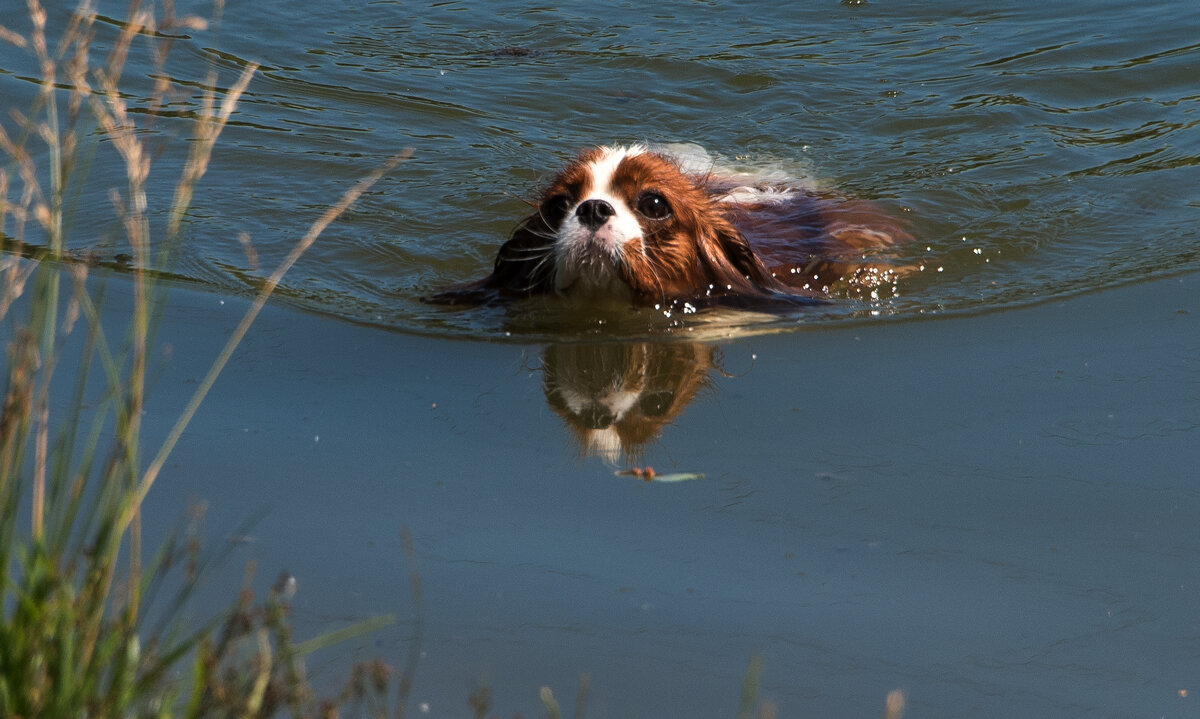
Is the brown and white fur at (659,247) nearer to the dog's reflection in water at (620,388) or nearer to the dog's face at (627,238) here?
the dog's face at (627,238)

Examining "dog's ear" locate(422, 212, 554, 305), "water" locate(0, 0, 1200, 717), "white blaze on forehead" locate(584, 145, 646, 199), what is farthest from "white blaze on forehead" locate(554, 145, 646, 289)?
"water" locate(0, 0, 1200, 717)

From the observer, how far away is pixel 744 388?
437 centimetres

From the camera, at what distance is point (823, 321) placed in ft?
16.7

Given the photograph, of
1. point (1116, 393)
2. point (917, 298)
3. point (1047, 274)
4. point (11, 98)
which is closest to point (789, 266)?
point (917, 298)

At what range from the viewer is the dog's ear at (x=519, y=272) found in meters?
5.18

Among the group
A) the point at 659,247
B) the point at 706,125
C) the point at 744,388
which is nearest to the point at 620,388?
the point at 744,388

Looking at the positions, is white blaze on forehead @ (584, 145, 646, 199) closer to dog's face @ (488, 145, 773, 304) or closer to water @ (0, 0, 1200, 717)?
dog's face @ (488, 145, 773, 304)

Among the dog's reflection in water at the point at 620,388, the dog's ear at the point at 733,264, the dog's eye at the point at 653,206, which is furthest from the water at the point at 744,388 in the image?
the dog's eye at the point at 653,206

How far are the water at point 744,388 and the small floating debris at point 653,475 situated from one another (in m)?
0.03

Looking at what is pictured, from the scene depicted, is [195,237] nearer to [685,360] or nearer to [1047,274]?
[685,360]

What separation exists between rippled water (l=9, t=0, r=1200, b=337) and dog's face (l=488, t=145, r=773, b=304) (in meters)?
0.17

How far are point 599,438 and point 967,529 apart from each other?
43.1 inches

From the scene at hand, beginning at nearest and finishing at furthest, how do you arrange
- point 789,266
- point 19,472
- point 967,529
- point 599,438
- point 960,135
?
point 19,472, point 967,529, point 599,438, point 789,266, point 960,135

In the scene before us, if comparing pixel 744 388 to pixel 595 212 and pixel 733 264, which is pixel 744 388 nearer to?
pixel 595 212
